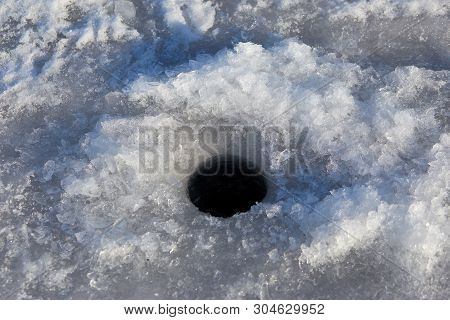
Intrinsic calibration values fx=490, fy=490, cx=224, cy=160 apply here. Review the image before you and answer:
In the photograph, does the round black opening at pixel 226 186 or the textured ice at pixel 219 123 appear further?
the round black opening at pixel 226 186

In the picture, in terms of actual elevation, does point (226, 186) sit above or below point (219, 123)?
below

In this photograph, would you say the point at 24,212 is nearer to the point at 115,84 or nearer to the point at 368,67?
the point at 115,84

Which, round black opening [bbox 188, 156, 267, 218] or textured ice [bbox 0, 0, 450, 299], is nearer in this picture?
textured ice [bbox 0, 0, 450, 299]

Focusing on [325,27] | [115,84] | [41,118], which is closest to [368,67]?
[325,27]
